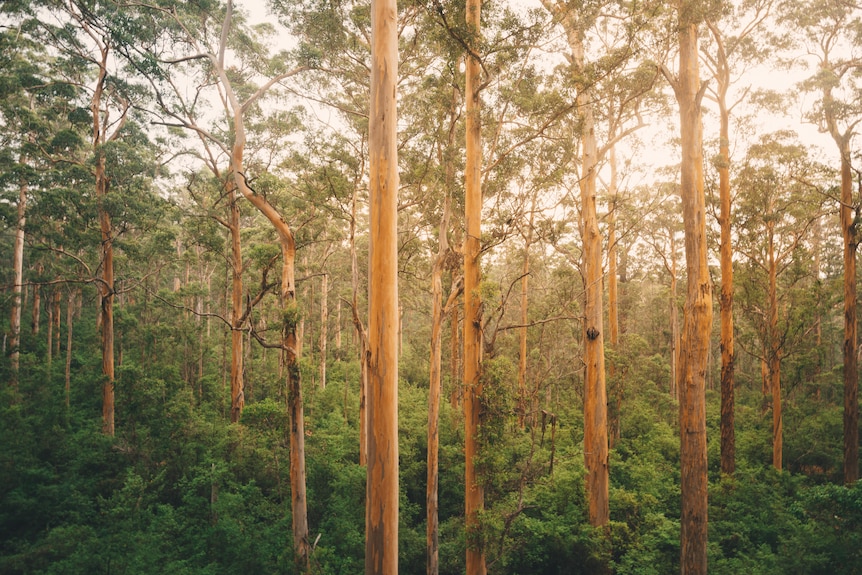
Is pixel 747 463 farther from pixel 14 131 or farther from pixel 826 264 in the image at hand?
pixel 14 131

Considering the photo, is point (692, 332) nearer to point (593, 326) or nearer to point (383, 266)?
point (593, 326)

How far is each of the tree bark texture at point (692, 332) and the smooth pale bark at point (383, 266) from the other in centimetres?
427

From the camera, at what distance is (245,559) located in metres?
8.15

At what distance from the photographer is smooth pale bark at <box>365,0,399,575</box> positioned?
3.11 metres

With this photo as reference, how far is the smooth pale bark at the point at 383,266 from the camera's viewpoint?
311 centimetres

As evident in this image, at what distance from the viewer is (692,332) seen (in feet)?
18.2

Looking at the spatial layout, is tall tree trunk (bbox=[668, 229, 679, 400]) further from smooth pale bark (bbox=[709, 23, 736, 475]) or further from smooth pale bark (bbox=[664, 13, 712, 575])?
smooth pale bark (bbox=[664, 13, 712, 575])

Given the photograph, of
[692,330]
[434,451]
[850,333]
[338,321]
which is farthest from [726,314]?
[338,321]

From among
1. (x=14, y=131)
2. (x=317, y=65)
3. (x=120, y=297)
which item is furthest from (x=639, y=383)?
(x=120, y=297)

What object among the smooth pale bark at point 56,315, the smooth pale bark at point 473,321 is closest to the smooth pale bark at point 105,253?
the smooth pale bark at point 56,315

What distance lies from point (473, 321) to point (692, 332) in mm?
2996

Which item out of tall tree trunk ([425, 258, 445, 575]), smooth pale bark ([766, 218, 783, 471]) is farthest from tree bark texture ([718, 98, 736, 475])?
tall tree trunk ([425, 258, 445, 575])

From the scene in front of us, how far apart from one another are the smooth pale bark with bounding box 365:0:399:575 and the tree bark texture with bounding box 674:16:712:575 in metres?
4.27

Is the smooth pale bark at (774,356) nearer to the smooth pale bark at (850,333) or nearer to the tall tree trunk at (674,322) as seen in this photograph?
the smooth pale bark at (850,333)
